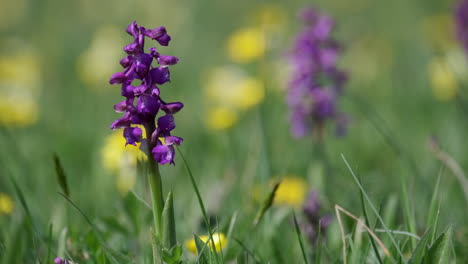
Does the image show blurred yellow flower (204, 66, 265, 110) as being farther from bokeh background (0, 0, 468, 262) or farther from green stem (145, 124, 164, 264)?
green stem (145, 124, 164, 264)

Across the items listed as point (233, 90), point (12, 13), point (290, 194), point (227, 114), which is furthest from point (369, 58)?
point (12, 13)

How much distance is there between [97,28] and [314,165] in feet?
22.1

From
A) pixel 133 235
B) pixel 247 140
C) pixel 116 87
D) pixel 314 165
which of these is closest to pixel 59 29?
pixel 116 87

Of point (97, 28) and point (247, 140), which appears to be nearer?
point (247, 140)

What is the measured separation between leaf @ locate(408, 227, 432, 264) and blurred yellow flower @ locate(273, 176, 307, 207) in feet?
4.86

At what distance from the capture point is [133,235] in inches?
88.4

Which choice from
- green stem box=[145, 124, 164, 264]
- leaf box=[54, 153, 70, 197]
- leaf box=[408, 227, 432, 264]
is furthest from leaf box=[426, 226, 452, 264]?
leaf box=[54, 153, 70, 197]

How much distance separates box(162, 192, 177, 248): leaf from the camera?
1.51 m

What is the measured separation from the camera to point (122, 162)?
309 cm

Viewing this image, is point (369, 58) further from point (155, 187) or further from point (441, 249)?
point (155, 187)

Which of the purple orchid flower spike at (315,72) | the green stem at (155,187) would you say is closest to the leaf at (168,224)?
the green stem at (155,187)

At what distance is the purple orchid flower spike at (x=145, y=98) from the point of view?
1549 millimetres

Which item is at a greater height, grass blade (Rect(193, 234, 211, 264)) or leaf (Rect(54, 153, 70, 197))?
leaf (Rect(54, 153, 70, 197))

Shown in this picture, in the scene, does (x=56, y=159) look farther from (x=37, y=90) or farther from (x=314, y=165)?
(x=37, y=90)
